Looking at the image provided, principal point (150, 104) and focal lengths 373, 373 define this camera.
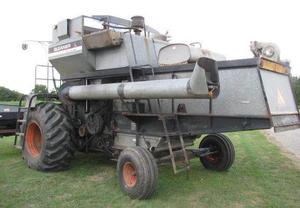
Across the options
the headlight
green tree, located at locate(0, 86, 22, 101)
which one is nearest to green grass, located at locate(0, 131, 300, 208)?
the headlight

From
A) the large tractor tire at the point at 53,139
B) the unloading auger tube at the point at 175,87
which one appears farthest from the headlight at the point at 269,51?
the large tractor tire at the point at 53,139

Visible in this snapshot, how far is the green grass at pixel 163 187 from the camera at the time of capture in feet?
17.1

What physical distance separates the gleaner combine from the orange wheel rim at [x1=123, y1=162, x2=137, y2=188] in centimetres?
2

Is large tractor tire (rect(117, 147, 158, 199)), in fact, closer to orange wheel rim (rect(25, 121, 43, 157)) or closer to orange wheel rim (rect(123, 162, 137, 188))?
orange wheel rim (rect(123, 162, 137, 188))

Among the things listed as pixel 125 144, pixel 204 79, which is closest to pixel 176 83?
pixel 204 79

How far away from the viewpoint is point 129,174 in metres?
5.73

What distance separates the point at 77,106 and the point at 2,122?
2.44 meters

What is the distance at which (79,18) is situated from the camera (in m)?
7.34

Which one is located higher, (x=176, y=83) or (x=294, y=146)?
(x=176, y=83)

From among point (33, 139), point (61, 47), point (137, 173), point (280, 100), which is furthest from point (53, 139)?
point (280, 100)

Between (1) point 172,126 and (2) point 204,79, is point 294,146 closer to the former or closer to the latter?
(1) point 172,126

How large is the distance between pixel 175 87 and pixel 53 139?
278 cm

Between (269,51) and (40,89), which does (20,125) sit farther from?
(269,51)

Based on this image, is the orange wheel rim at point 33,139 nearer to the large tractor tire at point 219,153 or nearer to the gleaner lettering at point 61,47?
the gleaner lettering at point 61,47
